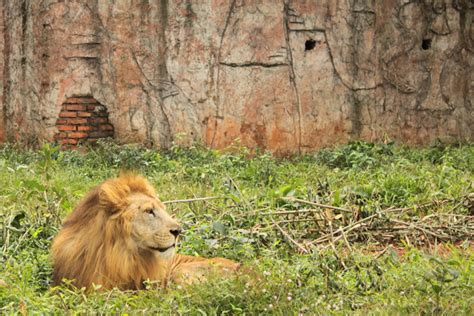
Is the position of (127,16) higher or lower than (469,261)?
higher

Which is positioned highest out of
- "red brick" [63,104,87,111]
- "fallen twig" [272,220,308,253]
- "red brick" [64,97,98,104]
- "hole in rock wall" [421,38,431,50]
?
"hole in rock wall" [421,38,431,50]

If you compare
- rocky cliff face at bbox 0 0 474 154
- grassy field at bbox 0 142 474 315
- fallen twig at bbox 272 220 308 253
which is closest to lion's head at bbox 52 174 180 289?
grassy field at bbox 0 142 474 315

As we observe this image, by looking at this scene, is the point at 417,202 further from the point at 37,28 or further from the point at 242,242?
the point at 37,28

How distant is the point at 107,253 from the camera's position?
172 inches

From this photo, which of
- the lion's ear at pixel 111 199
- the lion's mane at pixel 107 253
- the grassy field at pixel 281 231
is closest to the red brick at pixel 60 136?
the grassy field at pixel 281 231

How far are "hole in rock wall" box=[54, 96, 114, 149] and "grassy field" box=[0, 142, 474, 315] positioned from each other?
829 millimetres

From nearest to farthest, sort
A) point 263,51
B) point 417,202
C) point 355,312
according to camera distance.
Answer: point 355,312 < point 417,202 < point 263,51

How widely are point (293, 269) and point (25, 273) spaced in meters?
1.42

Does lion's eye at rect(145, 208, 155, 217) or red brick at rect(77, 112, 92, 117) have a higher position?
red brick at rect(77, 112, 92, 117)

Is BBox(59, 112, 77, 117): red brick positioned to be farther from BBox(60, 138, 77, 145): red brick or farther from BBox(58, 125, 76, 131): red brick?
BBox(60, 138, 77, 145): red brick

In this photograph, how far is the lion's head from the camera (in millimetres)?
4371

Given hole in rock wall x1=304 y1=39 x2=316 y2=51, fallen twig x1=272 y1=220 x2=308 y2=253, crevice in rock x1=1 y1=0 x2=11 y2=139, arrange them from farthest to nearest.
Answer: crevice in rock x1=1 y1=0 x2=11 y2=139
hole in rock wall x1=304 y1=39 x2=316 y2=51
fallen twig x1=272 y1=220 x2=308 y2=253

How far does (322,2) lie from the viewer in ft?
36.6

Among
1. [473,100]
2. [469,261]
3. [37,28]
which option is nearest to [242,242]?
[469,261]
